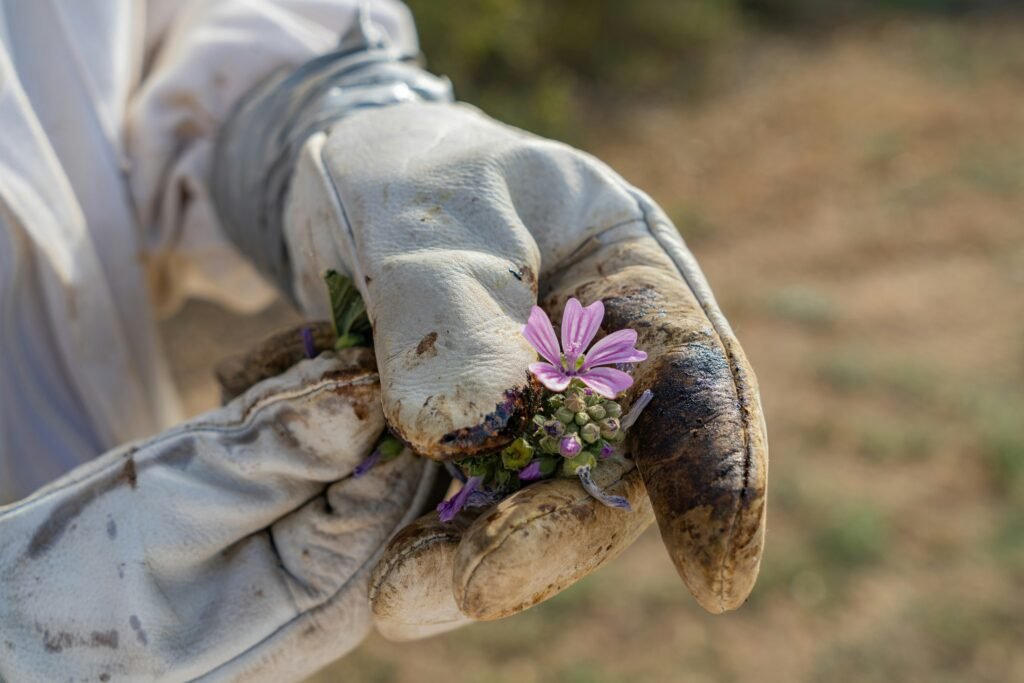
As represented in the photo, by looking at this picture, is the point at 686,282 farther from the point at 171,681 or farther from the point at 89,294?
the point at 89,294

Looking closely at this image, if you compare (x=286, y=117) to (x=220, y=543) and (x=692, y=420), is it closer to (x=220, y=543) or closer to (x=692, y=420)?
(x=220, y=543)

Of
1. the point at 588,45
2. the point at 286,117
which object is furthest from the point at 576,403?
the point at 588,45

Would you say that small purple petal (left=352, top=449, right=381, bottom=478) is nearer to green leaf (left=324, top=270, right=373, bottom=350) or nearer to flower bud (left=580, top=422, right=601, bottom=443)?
green leaf (left=324, top=270, right=373, bottom=350)

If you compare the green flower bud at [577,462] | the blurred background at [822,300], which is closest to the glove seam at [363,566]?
the green flower bud at [577,462]

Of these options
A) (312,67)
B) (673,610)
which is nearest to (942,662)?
(673,610)

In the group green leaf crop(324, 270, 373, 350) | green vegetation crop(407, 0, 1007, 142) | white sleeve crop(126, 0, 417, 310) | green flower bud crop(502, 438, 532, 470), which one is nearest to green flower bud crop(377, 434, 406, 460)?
green leaf crop(324, 270, 373, 350)

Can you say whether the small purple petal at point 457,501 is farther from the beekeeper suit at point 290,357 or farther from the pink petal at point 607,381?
the pink petal at point 607,381
